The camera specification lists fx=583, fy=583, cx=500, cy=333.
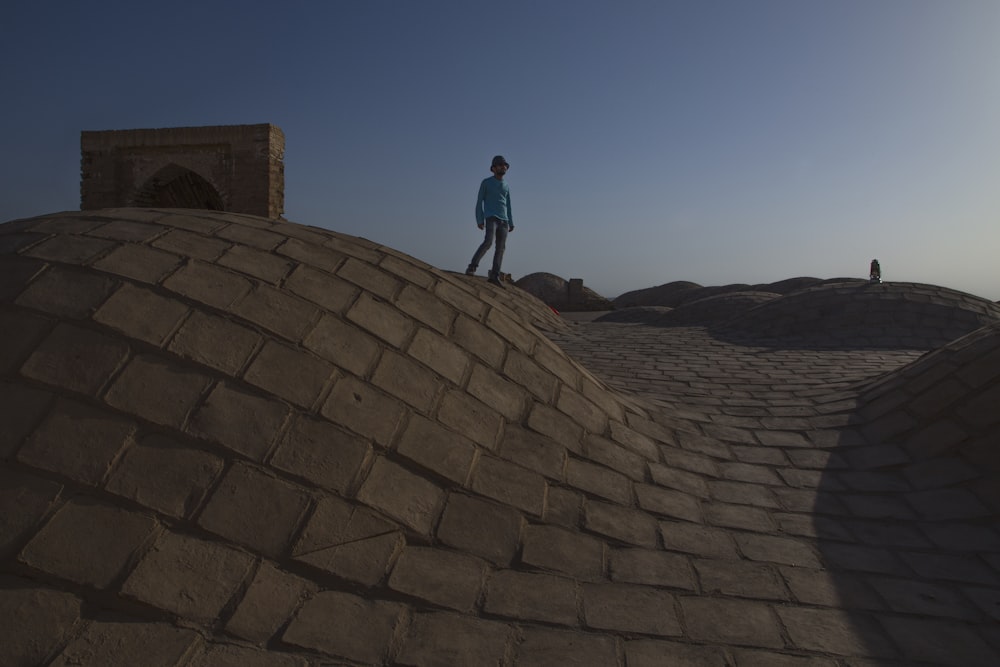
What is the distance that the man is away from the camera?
7.26 metres

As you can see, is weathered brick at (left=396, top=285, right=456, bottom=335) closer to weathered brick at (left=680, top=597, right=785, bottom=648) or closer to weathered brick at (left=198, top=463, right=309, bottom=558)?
weathered brick at (left=198, top=463, right=309, bottom=558)

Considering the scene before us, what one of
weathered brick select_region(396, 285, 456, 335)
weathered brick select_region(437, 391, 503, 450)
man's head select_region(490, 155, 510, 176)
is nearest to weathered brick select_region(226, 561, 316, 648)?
weathered brick select_region(437, 391, 503, 450)

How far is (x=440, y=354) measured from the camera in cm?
239

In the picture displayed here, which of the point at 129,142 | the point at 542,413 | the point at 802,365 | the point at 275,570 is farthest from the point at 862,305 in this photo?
the point at 129,142

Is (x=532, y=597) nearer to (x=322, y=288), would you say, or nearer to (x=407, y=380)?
(x=407, y=380)

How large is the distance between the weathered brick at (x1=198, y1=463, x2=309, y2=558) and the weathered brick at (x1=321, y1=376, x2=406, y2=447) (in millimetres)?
293

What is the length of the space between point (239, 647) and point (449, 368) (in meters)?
1.24

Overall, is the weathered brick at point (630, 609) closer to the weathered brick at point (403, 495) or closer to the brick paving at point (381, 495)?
the brick paving at point (381, 495)

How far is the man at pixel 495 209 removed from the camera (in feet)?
23.8

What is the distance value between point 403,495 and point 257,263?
110 centimetres

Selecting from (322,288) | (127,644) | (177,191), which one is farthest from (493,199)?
(177,191)

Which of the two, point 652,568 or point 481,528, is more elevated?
point 481,528

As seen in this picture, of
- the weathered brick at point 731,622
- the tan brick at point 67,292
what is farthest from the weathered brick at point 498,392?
the tan brick at point 67,292

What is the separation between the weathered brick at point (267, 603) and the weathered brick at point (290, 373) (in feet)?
1.74
